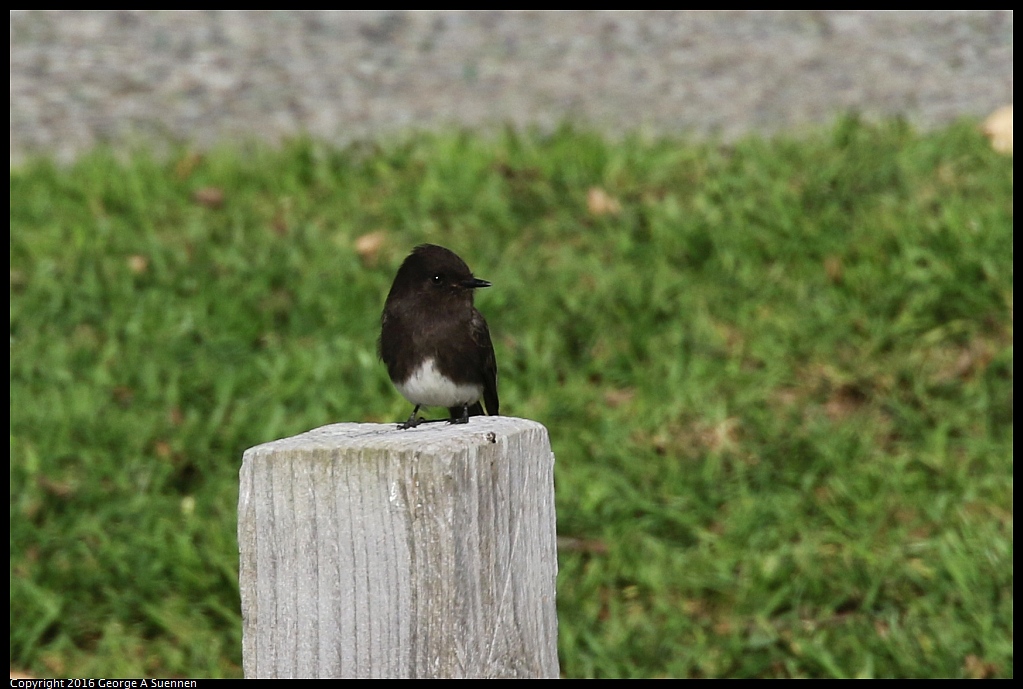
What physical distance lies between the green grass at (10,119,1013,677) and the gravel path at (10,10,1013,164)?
90 centimetres

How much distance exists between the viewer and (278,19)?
9492 mm

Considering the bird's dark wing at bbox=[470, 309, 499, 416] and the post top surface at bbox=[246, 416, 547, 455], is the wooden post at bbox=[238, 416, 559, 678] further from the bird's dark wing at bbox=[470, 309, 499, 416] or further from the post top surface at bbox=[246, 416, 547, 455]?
the bird's dark wing at bbox=[470, 309, 499, 416]

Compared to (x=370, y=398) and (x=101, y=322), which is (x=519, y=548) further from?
(x=101, y=322)

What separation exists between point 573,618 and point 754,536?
0.71 metres

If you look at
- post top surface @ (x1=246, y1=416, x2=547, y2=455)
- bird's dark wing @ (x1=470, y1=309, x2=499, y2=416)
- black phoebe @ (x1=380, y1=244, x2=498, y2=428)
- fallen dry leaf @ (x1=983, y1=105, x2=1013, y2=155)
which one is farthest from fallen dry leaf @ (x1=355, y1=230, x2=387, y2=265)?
post top surface @ (x1=246, y1=416, x2=547, y2=455)

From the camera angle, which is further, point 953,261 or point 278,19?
point 278,19

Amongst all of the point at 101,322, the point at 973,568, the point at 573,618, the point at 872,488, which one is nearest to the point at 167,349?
the point at 101,322

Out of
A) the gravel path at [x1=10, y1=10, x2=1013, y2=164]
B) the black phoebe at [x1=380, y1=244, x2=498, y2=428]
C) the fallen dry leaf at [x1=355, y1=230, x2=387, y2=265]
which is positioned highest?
the gravel path at [x1=10, y1=10, x2=1013, y2=164]

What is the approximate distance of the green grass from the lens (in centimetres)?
434

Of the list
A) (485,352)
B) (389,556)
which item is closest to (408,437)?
(389,556)

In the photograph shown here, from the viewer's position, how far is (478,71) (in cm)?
869

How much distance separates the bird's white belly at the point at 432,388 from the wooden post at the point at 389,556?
4.79 feet

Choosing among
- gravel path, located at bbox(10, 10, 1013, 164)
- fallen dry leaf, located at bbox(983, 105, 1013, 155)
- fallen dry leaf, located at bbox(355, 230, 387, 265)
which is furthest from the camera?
gravel path, located at bbox(10, 10, 1013, 164)

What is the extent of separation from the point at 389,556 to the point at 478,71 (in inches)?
281
